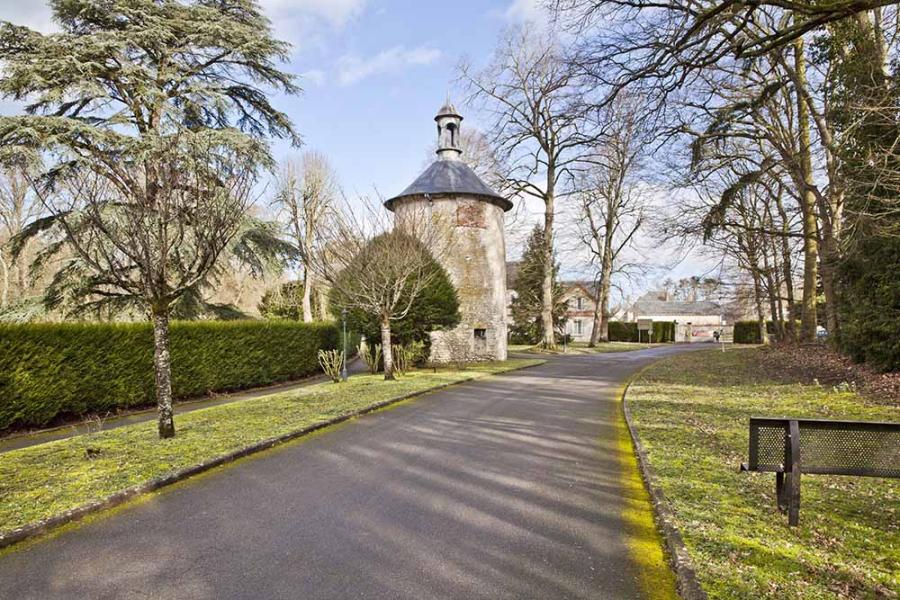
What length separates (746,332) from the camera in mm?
50500

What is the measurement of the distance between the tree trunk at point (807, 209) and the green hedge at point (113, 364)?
59.0 feet

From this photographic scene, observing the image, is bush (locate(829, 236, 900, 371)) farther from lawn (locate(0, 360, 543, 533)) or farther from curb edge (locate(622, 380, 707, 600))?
lawn (locate(0, 360, 543, 533))

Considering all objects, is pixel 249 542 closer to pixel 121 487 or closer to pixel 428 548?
pixel 428 548

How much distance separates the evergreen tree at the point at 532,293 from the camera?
41125mm

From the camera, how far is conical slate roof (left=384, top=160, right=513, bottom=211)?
81.8 feet

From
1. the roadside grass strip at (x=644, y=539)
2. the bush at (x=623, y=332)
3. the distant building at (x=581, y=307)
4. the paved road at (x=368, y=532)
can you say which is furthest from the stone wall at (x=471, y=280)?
the distant building at (x=581, y=307)

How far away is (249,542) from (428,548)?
141 centimetres

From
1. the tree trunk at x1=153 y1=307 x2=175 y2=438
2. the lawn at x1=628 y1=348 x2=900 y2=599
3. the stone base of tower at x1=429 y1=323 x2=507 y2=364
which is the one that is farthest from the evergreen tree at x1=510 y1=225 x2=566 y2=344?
the tree trunk at x1=153 y1=307 x2=175 y2=438

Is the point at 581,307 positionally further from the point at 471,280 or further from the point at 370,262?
the point at 370,262

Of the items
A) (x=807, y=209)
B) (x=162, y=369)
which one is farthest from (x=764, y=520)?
(x=807, y=209)

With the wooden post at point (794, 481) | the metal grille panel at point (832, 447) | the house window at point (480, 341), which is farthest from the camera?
the house window at point (480, 341)

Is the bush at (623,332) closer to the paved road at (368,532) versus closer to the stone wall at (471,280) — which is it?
the stone wall at (471,280)

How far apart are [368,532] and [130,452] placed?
443cm

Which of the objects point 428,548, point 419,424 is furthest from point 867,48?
point 428,548
